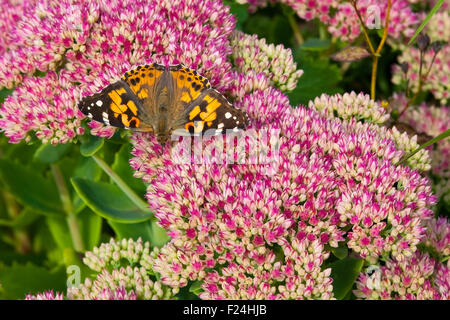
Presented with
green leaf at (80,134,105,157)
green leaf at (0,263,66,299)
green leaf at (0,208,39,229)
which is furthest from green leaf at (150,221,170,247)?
green leaf at (0,208,39,229)

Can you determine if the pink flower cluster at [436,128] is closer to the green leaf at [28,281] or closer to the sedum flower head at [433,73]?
the sedum flower head at [433,73]

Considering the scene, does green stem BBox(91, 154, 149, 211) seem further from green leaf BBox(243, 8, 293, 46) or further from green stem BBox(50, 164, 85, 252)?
green leaf BBox(243, 8, 293, 46)

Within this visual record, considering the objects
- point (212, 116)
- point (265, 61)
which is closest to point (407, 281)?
point (212, 116)

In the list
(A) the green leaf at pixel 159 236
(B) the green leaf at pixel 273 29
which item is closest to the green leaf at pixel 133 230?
(A) the green leaf at pixel 159 236

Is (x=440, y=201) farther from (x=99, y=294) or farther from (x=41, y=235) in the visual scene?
(x=41, y=235)

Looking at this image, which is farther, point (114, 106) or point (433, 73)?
point (433, 73)

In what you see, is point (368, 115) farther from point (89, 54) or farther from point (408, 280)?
point (89, 54)
